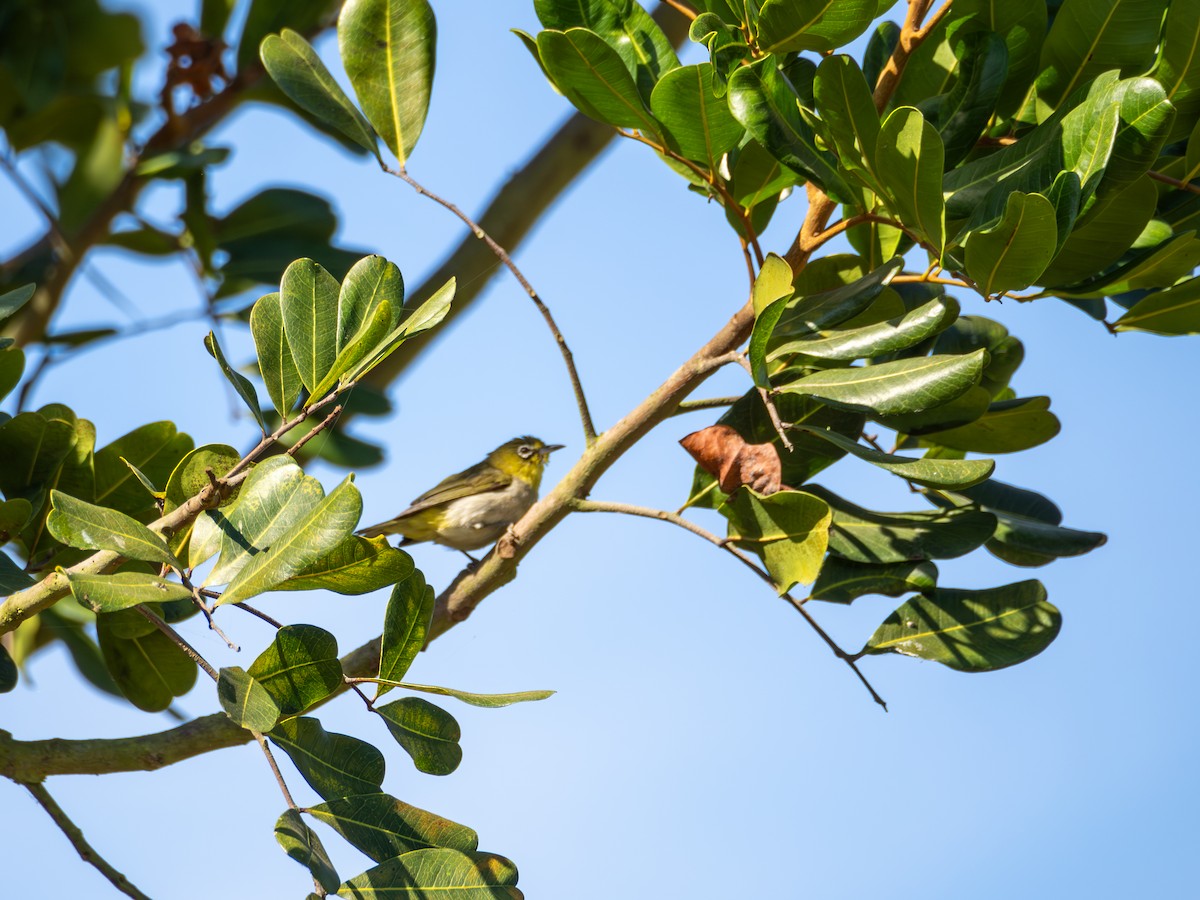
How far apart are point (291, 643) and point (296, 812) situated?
17 centimetres

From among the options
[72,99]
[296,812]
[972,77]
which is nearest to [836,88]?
[972,77]

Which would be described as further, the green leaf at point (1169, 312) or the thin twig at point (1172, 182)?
the green leaf at point (1169, 312)

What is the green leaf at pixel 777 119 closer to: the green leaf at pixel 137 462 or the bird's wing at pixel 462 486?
the green leaf at pixel 137 462

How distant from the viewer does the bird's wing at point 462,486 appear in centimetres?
366

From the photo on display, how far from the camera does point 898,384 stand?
4.27ft

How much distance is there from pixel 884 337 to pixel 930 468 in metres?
0.16

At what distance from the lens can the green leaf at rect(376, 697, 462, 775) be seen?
4.18ft

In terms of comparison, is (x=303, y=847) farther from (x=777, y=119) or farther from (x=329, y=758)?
(x=777, y=119)

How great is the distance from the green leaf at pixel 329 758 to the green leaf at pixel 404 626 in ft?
0.28

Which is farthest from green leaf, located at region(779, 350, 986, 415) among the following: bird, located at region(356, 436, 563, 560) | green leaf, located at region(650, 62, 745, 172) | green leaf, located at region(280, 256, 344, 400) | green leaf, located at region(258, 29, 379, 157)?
bird, located at region(356, 436, 563, 560)

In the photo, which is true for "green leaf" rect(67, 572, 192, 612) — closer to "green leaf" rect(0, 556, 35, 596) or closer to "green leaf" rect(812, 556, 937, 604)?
"green leaf" rect(0, 556, 35, 596)

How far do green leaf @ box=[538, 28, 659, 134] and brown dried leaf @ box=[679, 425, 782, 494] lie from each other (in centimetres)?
41

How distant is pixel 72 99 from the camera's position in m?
3.33

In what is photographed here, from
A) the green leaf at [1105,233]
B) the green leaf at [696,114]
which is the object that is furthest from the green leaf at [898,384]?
the green leaf at [696,114]
